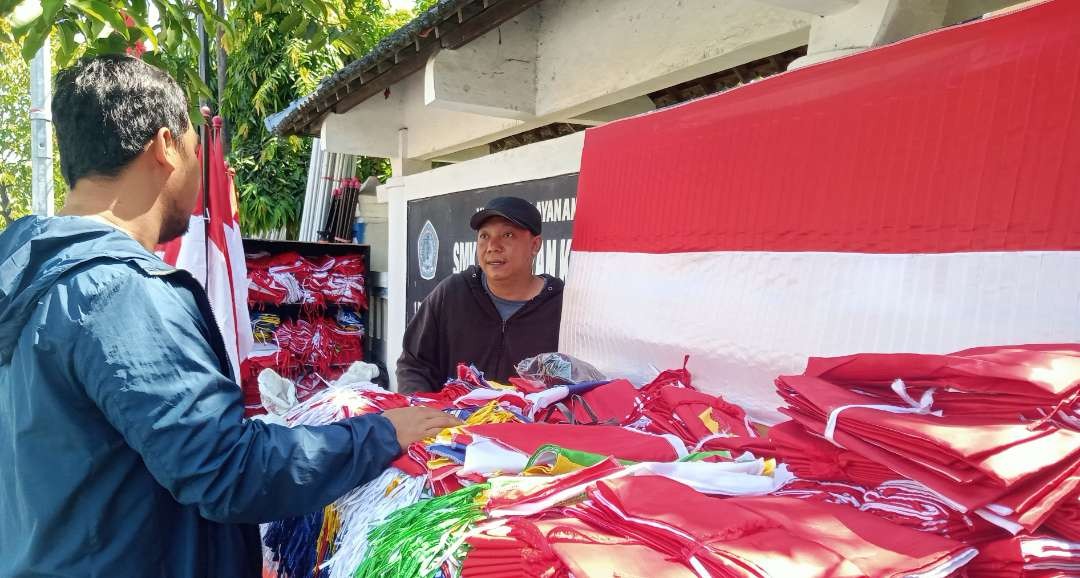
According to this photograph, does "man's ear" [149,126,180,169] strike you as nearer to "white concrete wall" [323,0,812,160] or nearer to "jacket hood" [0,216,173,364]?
"jacket hood" [0,216,173,364]

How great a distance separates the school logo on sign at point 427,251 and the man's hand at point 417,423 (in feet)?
11.6

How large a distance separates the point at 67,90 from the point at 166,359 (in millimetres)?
552

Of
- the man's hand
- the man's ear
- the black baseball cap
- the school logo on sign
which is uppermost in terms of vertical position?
the man's ear

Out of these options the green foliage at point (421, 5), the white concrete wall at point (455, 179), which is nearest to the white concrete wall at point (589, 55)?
the white concrete wall at point (455, 179)

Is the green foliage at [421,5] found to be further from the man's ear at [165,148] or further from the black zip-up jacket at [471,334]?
the man's ear at [165,148]

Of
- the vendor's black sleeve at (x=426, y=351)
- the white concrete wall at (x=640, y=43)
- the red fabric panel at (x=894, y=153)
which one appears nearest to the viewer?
the red fabric panel at (x=894, y=153)

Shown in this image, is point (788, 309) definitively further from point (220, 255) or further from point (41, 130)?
point (41, 130)

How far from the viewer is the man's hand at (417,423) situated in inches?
52.0

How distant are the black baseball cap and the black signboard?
590 mm

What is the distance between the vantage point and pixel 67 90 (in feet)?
3.84

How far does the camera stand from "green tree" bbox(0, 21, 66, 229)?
1525 cm

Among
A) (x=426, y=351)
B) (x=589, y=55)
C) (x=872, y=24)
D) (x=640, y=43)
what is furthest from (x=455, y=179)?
(x=872, y=24)

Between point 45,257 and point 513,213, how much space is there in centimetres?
170

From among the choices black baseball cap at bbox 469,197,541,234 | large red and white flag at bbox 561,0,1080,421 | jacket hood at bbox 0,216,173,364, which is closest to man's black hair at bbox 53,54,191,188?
jacket hood at bbox 0,216,173,364
